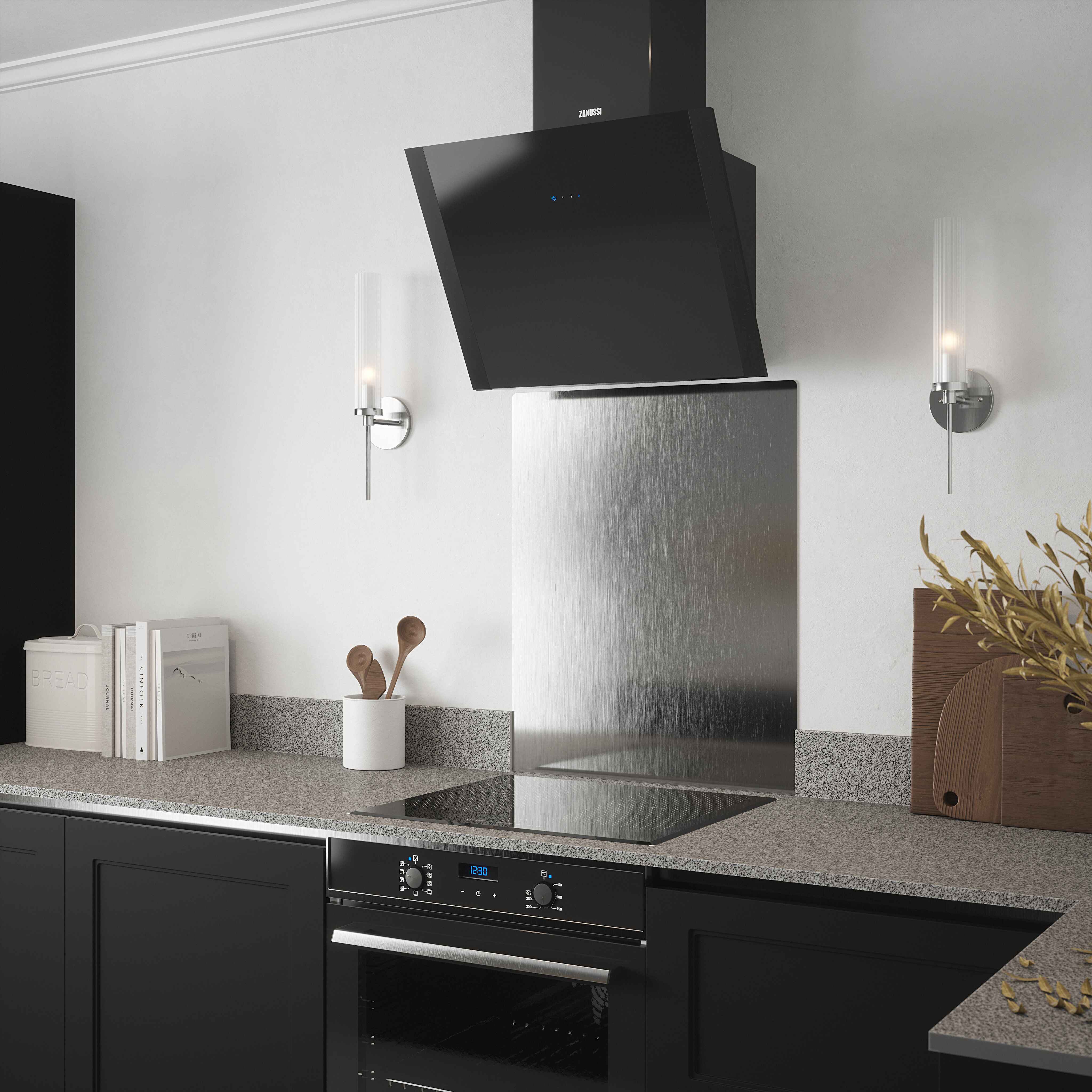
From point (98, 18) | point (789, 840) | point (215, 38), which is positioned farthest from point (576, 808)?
point (98, 18)

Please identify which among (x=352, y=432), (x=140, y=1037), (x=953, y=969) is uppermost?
(x=352, y=432)

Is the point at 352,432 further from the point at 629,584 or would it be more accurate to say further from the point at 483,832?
the point at 483,832

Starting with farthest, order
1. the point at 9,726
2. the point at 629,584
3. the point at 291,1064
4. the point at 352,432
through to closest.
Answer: the point at 9,726, the point at 352,432, the point at 629,584, the point at 291,1064

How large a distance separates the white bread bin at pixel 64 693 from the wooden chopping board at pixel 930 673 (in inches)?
69.8

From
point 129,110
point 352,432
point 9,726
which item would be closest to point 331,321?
point 352,432

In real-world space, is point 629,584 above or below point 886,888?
above

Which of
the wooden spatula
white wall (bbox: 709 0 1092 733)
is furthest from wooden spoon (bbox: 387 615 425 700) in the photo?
white wall (bbox: 709 0 1092 733)

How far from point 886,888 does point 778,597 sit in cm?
81

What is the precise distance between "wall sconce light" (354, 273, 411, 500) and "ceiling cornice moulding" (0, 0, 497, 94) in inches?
22.9

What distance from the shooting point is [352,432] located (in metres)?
2.91

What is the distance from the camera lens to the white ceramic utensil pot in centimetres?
269

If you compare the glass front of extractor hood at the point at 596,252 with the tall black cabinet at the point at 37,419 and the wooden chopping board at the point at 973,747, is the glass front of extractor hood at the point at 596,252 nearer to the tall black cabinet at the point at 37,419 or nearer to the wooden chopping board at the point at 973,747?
the wooden chopping board at the point at 973,747

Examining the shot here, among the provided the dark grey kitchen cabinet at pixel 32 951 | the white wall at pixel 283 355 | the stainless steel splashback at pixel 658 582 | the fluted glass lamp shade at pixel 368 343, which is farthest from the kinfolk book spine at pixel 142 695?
the stainless steel splashback at pixel 658 582

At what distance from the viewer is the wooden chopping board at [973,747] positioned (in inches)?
84.4
